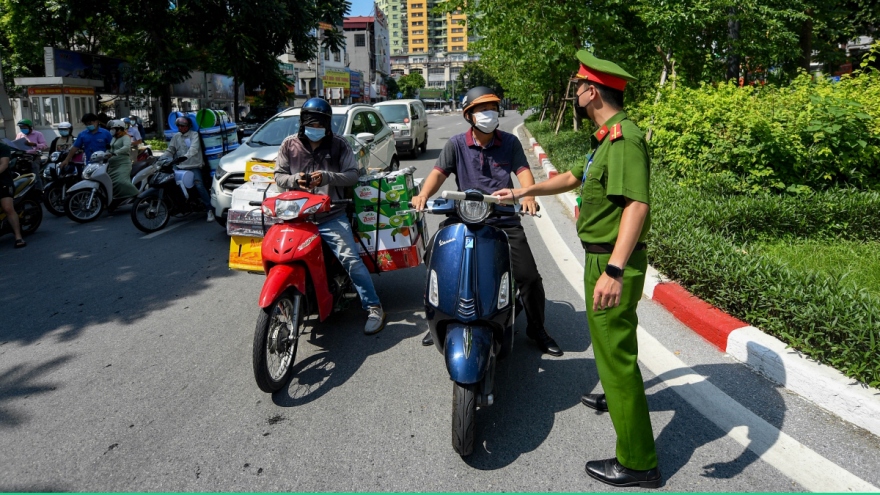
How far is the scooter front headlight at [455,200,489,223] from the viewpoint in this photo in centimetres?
327

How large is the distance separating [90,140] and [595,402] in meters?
9.72

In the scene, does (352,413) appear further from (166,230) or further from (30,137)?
(30,137)

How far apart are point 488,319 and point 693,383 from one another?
141 cm

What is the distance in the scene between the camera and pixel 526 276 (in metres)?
4.13

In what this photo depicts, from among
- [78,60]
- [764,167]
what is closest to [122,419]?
[764,167]

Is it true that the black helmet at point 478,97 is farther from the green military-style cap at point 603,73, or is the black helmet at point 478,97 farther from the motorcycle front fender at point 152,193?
the motorcycle front fender at point 152,193

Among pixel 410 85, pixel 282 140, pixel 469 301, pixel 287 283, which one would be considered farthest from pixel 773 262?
pixel 410 85

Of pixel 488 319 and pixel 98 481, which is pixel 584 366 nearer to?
pixel 488 319

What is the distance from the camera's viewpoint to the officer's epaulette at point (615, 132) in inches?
103

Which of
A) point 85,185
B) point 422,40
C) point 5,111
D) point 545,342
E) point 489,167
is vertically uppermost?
point 422,40

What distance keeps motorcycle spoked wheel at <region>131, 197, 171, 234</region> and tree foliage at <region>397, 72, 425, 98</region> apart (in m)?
117

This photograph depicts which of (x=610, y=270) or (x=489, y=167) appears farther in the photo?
(x=489, y=167)

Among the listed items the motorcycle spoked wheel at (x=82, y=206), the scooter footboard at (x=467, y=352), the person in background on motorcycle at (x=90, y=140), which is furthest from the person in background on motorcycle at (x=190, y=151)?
the scooter footboard at (x=467, y=352)

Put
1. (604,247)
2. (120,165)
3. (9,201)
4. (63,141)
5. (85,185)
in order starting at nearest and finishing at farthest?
(604,247), (9,201), (85,185), (120,165), (63,141)
